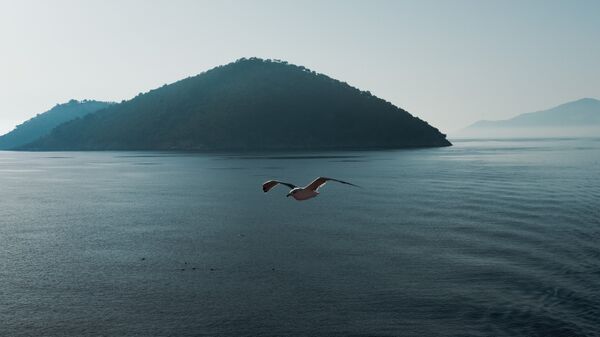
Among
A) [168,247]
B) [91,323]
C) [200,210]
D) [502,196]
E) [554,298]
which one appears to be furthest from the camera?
[502,196]

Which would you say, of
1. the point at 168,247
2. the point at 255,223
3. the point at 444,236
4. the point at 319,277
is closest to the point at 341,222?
the point at 255,223

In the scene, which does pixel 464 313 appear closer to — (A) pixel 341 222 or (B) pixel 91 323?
(B) pixel 91 323

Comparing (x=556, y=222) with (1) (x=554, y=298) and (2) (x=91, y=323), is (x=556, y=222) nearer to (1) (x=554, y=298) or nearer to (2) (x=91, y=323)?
(1) (x=554, y=298)

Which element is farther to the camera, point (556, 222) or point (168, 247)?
point (556, 222)

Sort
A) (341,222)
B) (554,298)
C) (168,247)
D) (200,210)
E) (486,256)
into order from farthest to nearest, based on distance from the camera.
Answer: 1. (200,210)
2. (341,222)
3. (168,247)
4. (486,256)
5. (554,298)

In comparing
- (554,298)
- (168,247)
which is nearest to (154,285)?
(168,247)

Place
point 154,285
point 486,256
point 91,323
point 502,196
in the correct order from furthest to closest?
point 502,196
point 486,256
point 154,285
point 91,323
